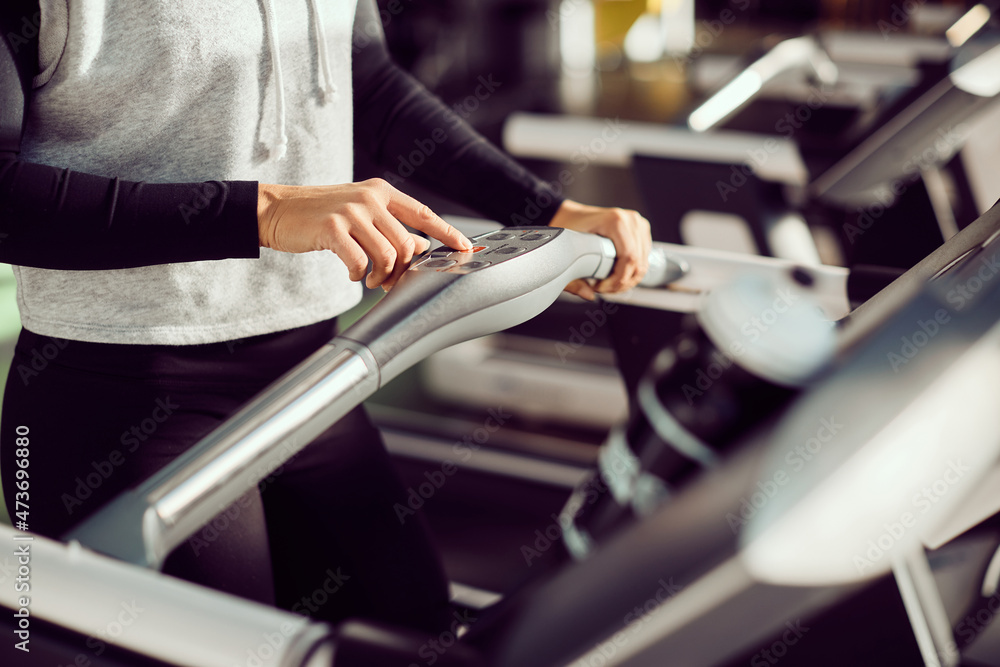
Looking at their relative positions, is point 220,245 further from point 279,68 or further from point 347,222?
point 279,68

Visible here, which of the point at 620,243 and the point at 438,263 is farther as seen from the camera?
the point at 620,243

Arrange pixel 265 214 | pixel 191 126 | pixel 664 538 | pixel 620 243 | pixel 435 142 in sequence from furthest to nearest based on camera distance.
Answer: pixel 435 142, pixel 620 243, pixel 191 126, pixel 265 214, pixel 664 538

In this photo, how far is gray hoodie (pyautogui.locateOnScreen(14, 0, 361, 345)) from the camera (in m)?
0.77

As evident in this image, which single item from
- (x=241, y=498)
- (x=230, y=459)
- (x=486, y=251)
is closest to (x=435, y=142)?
(x=486, y=251)

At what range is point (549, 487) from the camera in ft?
7.02

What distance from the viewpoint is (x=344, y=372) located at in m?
0.66

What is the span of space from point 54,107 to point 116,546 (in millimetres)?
401

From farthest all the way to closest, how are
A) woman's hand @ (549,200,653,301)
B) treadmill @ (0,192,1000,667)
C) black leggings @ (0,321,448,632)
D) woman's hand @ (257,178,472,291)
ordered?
1. woman's hand @ (549,200,653,301)
2. black leggings @ (0,321,448,632)
3. woman's hand @ (257,178,472,291)
4. treadmill @ (0,192,1000,667)

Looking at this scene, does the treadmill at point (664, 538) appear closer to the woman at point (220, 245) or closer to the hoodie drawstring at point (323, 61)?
the woman at point (220, 245)

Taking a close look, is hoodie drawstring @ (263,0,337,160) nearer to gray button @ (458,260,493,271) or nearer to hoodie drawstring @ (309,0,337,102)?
hoodie drawstring @ (309,0,337,102)

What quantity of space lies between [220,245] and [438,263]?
0.58 ft

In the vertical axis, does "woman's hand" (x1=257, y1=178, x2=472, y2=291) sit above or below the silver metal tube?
above

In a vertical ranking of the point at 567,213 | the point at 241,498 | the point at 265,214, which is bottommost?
the point at 241,498

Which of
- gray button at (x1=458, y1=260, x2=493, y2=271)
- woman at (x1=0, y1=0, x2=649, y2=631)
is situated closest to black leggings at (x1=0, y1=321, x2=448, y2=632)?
woman at (x1=0, y1=0, x2=649, y2=631)
